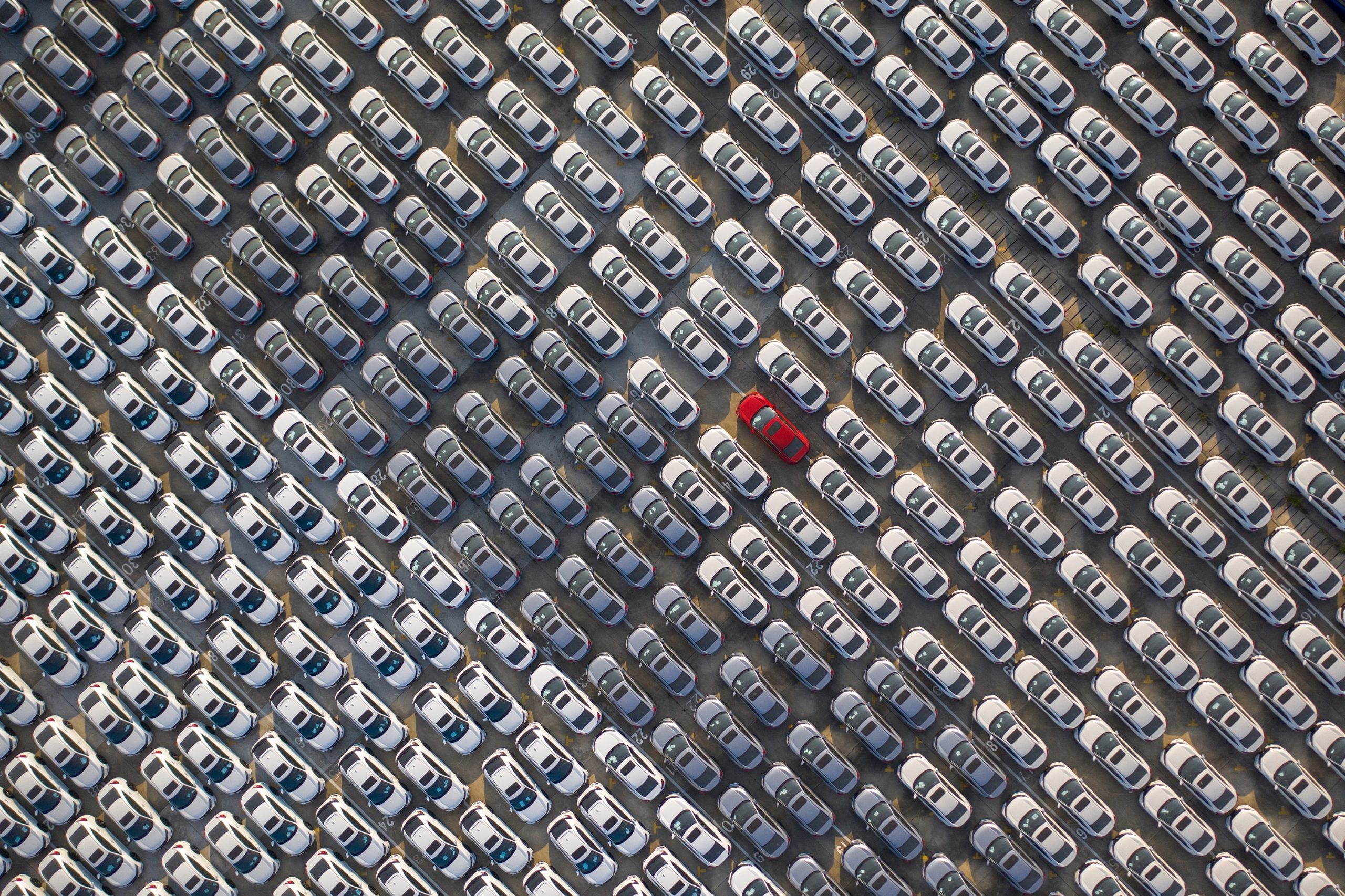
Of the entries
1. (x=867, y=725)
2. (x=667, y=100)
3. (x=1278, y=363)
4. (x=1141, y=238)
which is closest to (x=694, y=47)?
(x=667, y=100)

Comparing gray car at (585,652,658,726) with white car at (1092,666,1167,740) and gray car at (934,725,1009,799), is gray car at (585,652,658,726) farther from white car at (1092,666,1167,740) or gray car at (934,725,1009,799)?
white car at (1092,666,1167,740)

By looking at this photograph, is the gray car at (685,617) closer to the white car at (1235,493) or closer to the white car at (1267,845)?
the white car at (1235,493)

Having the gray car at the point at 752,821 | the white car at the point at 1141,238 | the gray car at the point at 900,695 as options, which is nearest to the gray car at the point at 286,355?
the gray car at the point at 752,821

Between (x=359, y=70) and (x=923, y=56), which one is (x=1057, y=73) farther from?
(x=359, y=70)

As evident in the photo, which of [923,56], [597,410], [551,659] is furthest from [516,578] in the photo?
[923,56]

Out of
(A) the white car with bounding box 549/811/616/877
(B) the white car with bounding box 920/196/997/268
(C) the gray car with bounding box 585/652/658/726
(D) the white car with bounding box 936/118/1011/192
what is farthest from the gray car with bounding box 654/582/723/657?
(D) the white car with bounding box 936/118/1011/192

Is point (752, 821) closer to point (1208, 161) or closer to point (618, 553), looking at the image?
point (618, 553)
